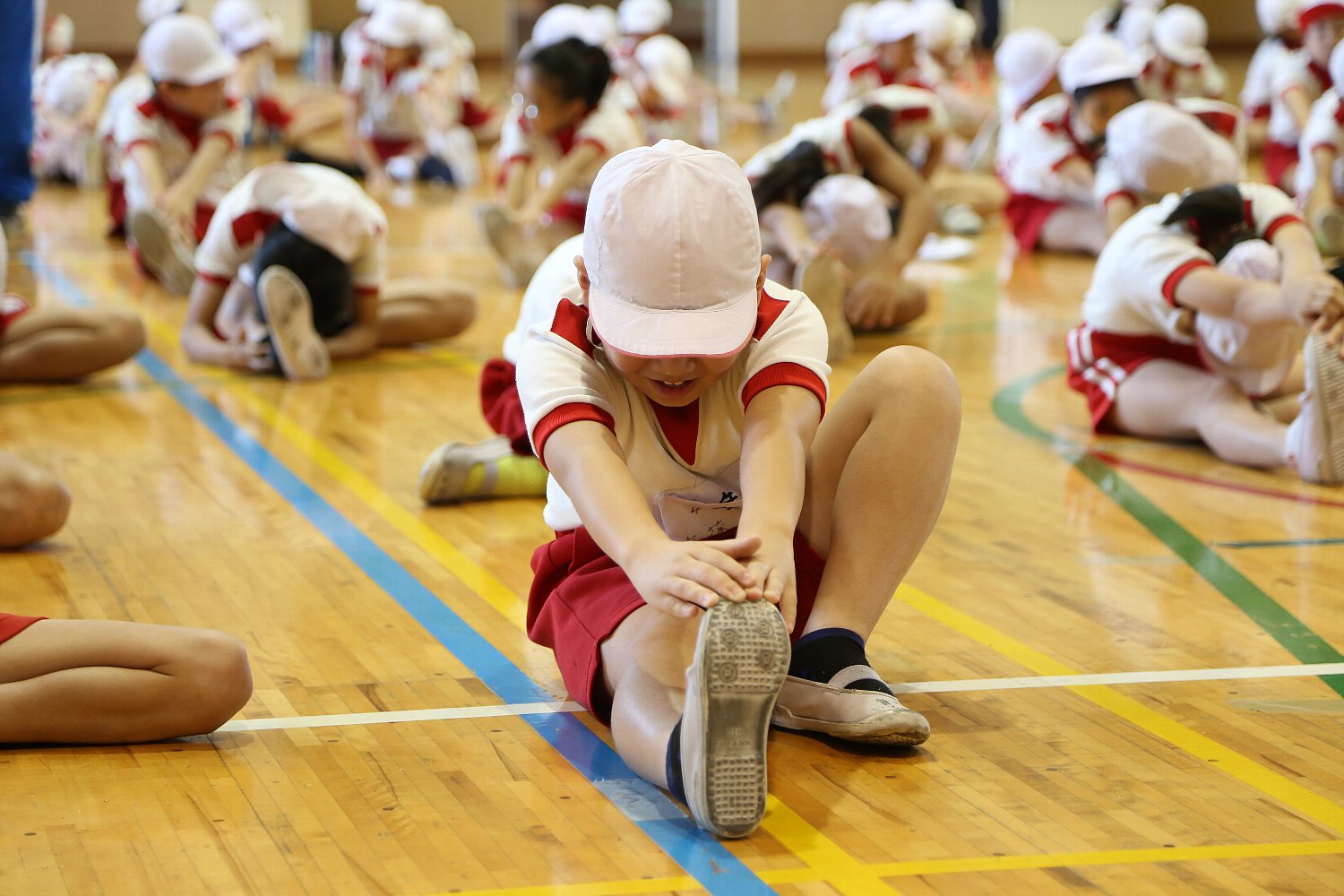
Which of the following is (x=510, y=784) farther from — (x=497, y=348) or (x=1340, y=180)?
(x=1340, y=180)

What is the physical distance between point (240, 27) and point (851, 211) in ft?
17.6

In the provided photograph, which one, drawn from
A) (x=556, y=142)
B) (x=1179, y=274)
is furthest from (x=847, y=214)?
(x=1179, y=274)

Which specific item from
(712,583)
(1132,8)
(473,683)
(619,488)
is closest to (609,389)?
(619,488)

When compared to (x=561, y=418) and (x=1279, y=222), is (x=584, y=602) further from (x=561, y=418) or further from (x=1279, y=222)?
(x=1279, y=222)

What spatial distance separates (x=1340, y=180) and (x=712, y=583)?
5315mm

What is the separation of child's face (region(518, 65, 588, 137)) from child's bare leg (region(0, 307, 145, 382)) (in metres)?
1.73

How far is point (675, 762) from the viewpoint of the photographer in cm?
169

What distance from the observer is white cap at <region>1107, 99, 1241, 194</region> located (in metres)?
3.53

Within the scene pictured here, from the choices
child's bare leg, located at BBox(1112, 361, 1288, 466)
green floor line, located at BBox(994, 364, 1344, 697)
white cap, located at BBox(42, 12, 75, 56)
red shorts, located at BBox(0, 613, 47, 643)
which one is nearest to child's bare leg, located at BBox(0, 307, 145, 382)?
green floor line, located at BBox(994, 364, 1344, 697)

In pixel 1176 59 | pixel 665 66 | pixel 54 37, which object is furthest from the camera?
pixel 665 66

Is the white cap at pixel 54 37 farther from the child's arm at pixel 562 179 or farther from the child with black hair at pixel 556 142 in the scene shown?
the child's arm at pixel 562 179

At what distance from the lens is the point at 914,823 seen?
1.70 metres

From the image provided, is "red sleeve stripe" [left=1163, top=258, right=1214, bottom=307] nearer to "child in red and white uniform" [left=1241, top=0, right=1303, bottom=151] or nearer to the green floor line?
the green floor line

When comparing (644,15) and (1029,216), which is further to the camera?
(644,15)
